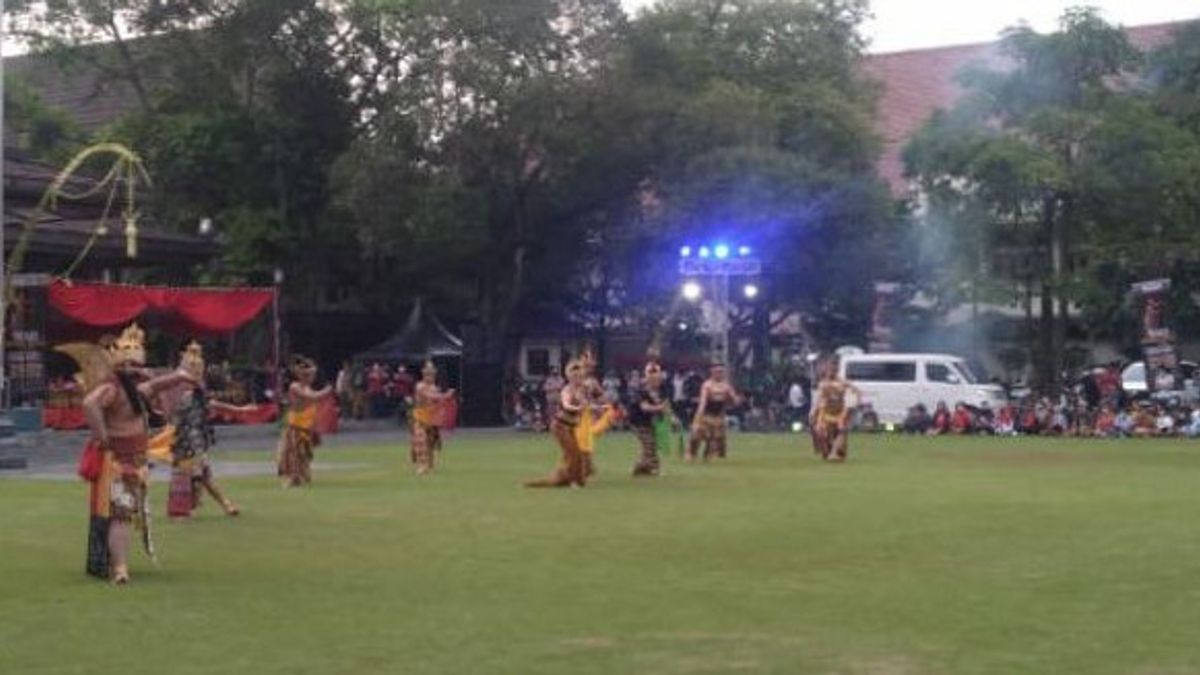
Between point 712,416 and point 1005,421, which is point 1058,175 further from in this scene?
point 712,416

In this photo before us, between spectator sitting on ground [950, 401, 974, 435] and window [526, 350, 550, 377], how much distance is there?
21.1 m

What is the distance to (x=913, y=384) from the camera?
144 ft

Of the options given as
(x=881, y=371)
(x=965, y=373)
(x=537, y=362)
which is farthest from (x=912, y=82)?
(x=965, y=373)

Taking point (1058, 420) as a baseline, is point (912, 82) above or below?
above

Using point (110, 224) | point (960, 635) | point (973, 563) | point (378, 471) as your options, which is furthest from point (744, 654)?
point (110, 224)

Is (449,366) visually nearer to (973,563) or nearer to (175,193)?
(175,193)

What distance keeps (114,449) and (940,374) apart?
33452mm

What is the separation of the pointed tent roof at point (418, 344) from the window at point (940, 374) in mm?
12710

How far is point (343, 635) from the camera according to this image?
10.2m

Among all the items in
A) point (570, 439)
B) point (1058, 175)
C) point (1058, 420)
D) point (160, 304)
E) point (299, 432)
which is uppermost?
point (1058, 175)

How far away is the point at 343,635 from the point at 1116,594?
5.22 metres

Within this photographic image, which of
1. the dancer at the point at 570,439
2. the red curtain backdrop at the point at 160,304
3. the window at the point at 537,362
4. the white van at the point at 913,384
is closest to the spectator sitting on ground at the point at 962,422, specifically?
the white van at the point at 913,384

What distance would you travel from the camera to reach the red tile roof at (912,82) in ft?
194

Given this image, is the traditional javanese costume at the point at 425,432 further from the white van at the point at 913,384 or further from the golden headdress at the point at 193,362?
the white van at the point at 913,384
